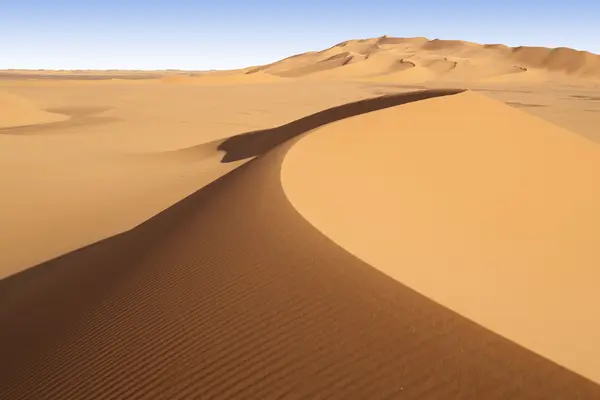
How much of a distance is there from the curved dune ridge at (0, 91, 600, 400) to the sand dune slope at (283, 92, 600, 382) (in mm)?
720

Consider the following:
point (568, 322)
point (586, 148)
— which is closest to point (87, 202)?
point (568, 322)

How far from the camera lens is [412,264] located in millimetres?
5129

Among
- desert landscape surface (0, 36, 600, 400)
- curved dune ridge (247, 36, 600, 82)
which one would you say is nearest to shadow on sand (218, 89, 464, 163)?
desert landscape surface (0, 36, 600, 400)

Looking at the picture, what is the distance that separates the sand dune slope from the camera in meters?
4.78

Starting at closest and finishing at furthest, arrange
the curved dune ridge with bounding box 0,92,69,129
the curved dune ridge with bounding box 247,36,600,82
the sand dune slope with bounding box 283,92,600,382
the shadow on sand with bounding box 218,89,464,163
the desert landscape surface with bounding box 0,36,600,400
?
the desert landscape surface with bounding box 0,36,600,400
the sand dune slope with bounding box 283,92,600,382
the shadow on sand with bounding box 218,89,464,163
the curved dune ridge with bounding box 0,92,69,129
the curved dune ridge with bounding box 247,36,600,82

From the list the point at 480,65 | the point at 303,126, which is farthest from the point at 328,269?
the point at 480,65

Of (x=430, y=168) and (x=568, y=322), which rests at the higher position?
(x=430, y=168)

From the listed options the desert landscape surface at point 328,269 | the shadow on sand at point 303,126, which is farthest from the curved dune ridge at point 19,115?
the desert landscape surface at point 328,269

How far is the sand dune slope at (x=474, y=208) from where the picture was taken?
478 cm

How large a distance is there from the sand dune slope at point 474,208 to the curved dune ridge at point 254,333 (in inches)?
28.4

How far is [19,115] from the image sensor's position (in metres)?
28.6

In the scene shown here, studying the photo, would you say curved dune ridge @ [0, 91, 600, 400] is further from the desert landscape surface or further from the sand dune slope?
the sand dune slope

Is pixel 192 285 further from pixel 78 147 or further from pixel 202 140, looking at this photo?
pixel 202 140

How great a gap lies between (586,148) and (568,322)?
8771 millimetres
